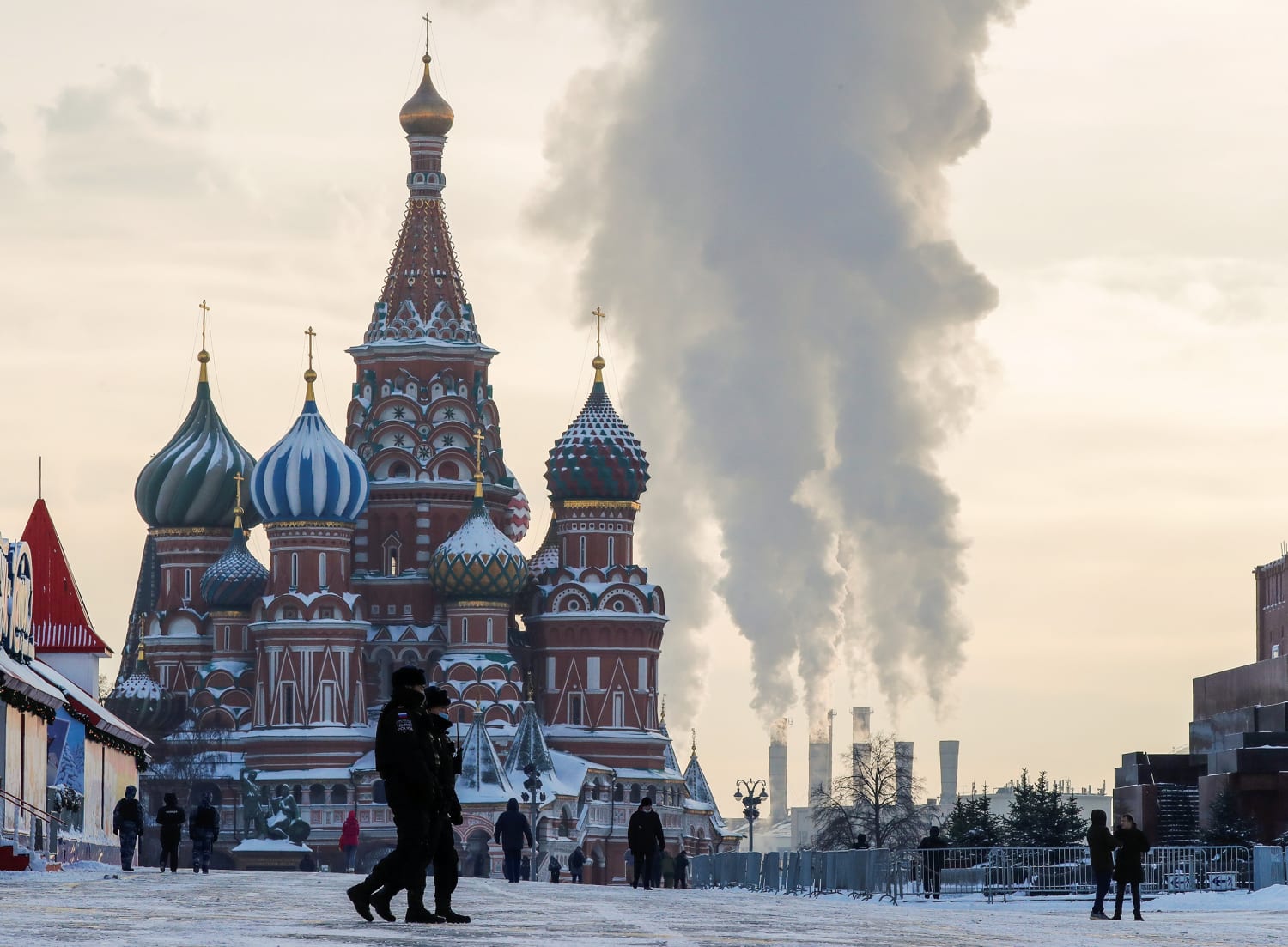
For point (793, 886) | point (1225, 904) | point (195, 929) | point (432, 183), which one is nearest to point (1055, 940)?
point (195, 929)

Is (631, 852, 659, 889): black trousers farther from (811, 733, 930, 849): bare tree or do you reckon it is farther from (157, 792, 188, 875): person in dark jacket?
(811, 733, 930, 849): bare tree

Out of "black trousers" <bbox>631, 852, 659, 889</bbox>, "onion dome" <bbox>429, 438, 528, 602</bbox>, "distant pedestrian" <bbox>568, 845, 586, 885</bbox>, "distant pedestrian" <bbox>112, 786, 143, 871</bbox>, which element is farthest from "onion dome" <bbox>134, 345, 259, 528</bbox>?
"black trousers" <bbox>631, 852, 659, 889</bbox>

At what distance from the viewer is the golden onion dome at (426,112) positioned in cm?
9738

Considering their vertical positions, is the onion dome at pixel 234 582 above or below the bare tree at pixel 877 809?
above

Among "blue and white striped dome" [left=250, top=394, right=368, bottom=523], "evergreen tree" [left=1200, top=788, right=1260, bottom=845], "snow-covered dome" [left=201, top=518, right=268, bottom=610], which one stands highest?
"blue and white striped dome" [left=250, top=394, right=368, bottom=523]

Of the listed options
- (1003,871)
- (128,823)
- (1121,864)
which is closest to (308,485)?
(128,823)

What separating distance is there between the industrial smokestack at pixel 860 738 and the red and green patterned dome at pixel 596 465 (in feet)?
40.6

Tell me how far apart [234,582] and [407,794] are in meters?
77.3

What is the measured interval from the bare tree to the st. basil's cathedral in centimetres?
572

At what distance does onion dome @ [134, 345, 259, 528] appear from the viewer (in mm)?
98375

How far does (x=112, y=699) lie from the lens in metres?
93.4

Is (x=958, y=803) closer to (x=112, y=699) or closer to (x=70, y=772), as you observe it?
(x=70, y=772)

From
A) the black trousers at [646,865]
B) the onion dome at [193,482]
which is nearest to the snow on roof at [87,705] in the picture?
the black trousers at [646,865]

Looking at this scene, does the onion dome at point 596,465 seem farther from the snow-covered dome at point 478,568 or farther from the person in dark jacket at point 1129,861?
the person in dark jacket at point 1129,861
